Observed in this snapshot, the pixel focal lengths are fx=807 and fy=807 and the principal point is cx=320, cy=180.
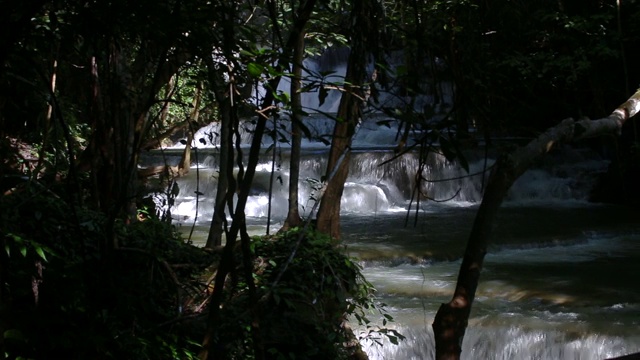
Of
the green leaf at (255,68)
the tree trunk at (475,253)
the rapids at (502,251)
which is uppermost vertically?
the green leaf at (255,68)

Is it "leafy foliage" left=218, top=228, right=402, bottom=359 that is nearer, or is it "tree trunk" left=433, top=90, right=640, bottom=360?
"tree trunk" left=433, top=90, right=640, bottom=360

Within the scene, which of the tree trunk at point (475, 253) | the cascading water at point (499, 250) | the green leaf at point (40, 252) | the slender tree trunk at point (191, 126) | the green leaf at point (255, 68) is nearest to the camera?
the green leaf at point (255, 68)

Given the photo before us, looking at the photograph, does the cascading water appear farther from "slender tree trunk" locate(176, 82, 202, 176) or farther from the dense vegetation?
the dense vegetation

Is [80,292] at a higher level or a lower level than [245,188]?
lower

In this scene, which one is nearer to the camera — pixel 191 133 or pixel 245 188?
pixel 245 188

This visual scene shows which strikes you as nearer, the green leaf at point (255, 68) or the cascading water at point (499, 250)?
the green leaf at point (255, 68)

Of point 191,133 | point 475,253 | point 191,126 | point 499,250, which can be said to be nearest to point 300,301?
point 191,133

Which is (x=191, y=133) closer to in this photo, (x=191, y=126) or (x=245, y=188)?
(x=191, y=126)

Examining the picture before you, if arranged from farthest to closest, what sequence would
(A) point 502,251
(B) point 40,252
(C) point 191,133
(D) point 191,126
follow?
(A) point 502,251 < (C) point 191,133 < (D) point 191,126 < (B) point 40,252

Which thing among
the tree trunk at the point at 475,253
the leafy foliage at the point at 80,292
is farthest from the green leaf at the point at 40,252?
the tree trunk at the point at 475,253

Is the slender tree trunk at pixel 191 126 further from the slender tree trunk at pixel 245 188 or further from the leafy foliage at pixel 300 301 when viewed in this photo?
the slender tree trunk at pixel 245 188

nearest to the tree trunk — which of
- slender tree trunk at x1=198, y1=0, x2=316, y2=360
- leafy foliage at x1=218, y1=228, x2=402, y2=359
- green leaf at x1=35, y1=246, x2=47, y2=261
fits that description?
slender tree trunk at x1=198, y1=0, x2=316, y2=360

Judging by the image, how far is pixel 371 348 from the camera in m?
6.97

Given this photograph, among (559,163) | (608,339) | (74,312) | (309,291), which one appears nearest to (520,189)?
(559,163)
